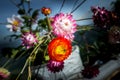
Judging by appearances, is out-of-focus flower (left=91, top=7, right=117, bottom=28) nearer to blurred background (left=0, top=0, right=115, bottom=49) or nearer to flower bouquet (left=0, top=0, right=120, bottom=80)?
flower bouquet (left=0, top=0, right=120, bottom=80)

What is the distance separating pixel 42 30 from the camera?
35.0 inches

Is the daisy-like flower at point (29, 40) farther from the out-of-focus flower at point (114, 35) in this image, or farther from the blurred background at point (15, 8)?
the out-of-focus flower at point (114, 35)

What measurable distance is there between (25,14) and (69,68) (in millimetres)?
251

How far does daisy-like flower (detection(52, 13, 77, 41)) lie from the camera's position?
568mm

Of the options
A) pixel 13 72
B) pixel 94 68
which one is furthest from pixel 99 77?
pixel 13 72

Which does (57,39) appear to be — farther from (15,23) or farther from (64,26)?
(15,23)

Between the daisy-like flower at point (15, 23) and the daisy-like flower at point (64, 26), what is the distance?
→ 338mm

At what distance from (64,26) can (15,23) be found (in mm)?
365

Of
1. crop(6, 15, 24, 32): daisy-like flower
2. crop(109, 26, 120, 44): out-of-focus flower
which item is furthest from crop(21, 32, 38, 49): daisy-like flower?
crop(109, 26, 120, 44): out-of-focus flower

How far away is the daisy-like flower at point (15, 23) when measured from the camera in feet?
2.93

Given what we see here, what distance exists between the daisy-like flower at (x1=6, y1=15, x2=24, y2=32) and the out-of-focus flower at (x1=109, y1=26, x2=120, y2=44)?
34 cm

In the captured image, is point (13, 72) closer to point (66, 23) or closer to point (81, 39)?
point (81, 39)

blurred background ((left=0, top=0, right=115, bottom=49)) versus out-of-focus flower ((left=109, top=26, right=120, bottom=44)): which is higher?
blurred background ((left=0, top=0, right=115, bottom=49))

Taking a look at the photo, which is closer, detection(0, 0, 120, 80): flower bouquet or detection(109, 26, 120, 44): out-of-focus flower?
detection(0, 0, 120, 80): flower bouquet
